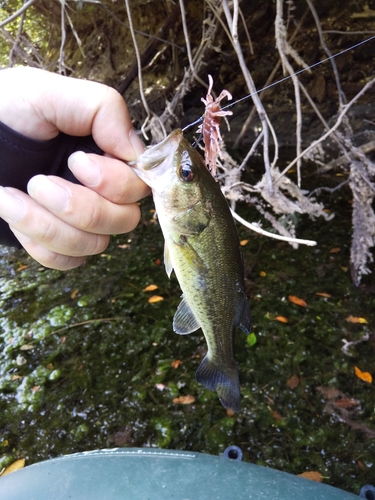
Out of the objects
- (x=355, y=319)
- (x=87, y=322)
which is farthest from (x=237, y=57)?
(x=87, y=322)

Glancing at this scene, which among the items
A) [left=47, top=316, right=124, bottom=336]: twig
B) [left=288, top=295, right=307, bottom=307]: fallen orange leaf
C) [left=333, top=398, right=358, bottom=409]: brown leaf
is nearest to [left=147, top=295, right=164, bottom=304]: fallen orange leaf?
[left=47, top=316, right=124, bottom=336]: twig

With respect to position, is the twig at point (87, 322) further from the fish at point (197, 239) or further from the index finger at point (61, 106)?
the index finger at point (61, 106)

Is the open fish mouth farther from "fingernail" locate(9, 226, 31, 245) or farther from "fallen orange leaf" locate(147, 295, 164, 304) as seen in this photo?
"fallen orange leaf" locate(147, 295, 164, 304)

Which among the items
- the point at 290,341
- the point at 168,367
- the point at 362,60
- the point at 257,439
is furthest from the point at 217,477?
the point at 362,60

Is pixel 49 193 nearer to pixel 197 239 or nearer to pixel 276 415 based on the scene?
pixel 197 239

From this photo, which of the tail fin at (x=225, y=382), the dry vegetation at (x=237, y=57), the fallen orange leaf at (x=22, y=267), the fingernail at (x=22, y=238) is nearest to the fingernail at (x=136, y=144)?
the fingernail at (x=22, y=238)

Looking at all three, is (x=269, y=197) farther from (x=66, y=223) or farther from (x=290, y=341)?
(x=290, y=341)
